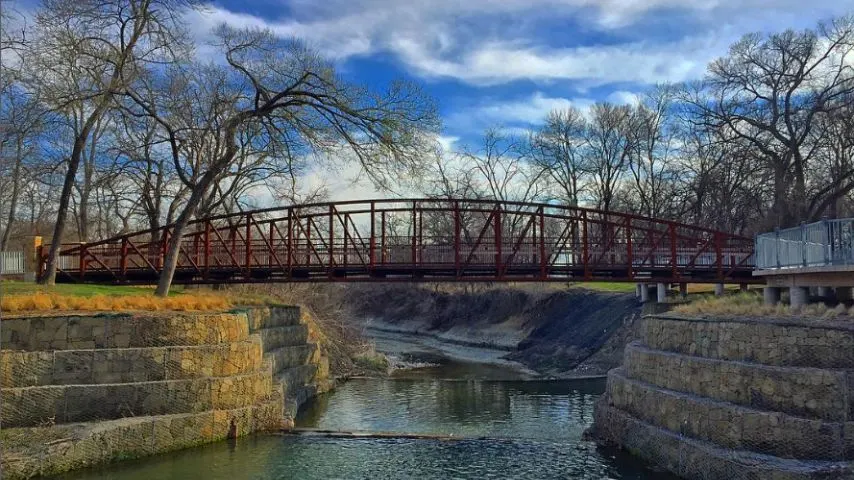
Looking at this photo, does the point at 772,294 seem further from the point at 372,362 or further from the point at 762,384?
the point at 372,362

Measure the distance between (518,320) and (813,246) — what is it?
33838 millimetres

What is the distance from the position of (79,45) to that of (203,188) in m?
6.33

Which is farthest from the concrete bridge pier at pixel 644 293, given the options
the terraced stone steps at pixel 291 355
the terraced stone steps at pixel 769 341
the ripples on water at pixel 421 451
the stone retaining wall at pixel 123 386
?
the stone retaining wall at pixel 123 386

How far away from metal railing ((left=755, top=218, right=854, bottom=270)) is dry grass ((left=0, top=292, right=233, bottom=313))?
16.2 m

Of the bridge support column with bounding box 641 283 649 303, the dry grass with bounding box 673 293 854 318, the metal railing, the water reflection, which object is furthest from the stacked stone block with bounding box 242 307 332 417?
the bridge support column with bounding box 641 283 649 303

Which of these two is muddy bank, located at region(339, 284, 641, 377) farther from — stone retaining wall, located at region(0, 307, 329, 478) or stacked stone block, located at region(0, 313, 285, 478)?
stacked stone block, located at region(0, 313, 285, 478)

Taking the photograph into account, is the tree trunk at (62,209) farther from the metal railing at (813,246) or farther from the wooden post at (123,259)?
the metal railing at (813,246)

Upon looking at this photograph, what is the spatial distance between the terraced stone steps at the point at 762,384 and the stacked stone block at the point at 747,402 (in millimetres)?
17

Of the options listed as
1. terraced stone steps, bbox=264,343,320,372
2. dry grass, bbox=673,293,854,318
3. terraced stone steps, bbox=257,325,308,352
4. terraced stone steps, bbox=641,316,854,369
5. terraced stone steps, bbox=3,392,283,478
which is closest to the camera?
terraced stone steps, bbox=641,316,854,369

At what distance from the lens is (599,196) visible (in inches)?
2304

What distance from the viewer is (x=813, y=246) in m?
18.2

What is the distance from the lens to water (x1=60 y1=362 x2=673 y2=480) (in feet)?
48.0

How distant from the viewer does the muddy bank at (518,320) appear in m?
37.2

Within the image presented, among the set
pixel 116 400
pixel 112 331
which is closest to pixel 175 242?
pixel 112 331
